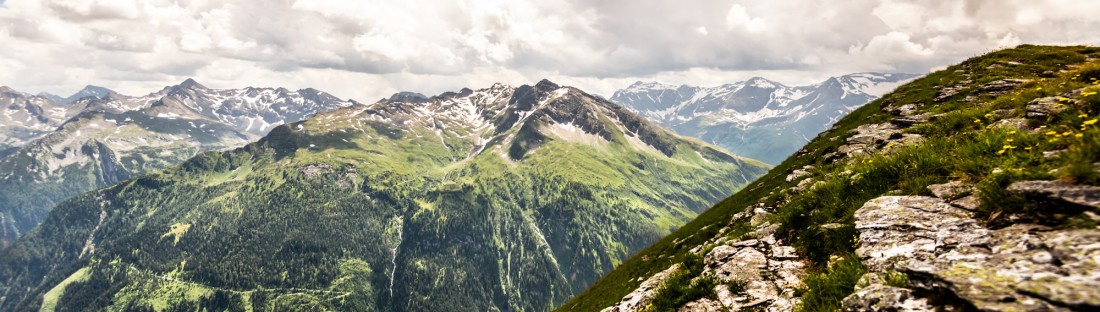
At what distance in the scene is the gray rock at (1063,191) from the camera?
5.62 meters

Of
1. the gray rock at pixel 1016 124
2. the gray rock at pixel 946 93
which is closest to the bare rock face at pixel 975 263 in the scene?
the gray rock at pixel 1016 124

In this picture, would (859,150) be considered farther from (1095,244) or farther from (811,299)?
(1095,244)

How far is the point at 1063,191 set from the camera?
19.6 feet

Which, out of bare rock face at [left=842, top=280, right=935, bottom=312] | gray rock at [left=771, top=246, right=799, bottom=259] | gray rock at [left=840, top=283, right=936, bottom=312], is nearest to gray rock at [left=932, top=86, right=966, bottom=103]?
gray rock at [left=771, top=246, right=799, bottom=259]

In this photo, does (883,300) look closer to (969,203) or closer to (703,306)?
(969,203)

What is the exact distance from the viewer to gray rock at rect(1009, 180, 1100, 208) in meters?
5.62

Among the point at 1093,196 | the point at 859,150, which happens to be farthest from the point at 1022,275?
the point at 859,150

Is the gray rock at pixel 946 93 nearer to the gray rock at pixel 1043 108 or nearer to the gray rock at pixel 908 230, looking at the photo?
the gray rock at pixel 1043 108

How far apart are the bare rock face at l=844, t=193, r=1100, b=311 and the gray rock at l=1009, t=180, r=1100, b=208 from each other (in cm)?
47

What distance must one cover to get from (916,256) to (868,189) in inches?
193

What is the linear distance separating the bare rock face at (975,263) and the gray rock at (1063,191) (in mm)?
469

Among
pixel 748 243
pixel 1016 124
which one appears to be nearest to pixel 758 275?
pixel 748 243

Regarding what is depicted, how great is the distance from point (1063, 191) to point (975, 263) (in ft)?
4.91

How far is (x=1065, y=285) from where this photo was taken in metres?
4.62
